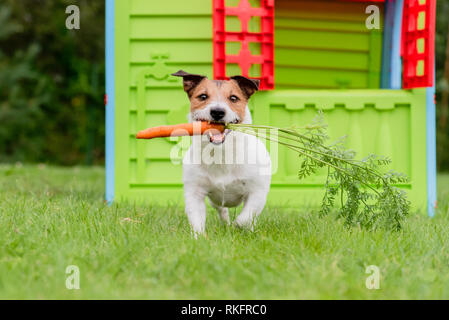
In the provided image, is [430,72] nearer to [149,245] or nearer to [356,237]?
[356,237]

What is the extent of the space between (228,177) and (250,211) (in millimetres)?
279

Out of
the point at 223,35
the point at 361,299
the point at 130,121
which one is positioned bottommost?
the point at 361,299

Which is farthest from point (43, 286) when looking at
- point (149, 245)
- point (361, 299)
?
point (361, 299)

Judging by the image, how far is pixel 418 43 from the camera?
5117 millimetres

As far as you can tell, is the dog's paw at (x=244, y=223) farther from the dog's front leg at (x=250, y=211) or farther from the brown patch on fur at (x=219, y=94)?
the brown patch on fur at (x=219, y=94)

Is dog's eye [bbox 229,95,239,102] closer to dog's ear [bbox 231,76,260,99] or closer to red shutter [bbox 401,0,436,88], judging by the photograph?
dog's ear [bbox 231,76,260,99]

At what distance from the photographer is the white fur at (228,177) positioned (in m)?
3.59

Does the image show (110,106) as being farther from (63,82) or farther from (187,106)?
(63,82)

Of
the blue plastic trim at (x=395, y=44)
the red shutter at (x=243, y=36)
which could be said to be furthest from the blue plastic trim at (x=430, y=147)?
the red shutter at (x=243, y=36)

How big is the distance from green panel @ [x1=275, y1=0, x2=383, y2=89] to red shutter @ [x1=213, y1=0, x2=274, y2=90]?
2626 mm

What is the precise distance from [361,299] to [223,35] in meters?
3.19

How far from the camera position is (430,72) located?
5.01m

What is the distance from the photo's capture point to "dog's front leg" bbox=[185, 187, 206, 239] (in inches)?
139

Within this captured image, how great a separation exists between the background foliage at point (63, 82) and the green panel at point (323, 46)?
19.2 ft
